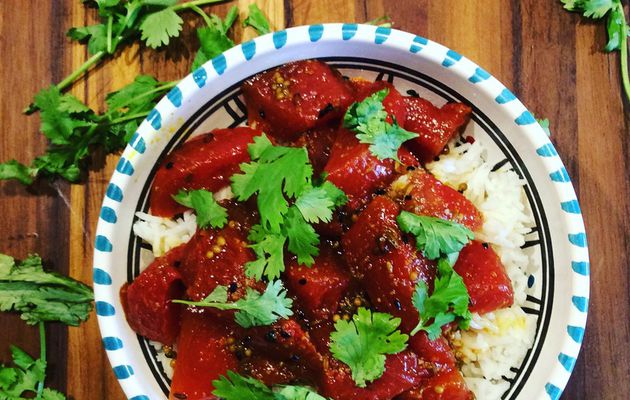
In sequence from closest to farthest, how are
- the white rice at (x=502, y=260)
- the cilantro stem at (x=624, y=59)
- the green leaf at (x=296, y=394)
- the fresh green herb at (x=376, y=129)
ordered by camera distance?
the green leaf at (x=296, y=394) < the fresh green herb at (x=376, y=129) < the white rice at (x=502, y=260) < the cilantro stem at (x=624, y=59)

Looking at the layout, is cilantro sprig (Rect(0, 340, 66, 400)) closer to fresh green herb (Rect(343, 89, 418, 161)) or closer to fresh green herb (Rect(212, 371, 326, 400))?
fresh green herb (Rect(212, 371, 326, 400))

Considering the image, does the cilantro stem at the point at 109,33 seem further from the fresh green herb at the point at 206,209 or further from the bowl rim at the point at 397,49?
the fresh green herb at the point at 206,209

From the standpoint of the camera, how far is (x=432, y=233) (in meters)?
2.13

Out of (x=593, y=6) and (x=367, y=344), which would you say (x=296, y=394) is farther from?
(x=593, y=6)

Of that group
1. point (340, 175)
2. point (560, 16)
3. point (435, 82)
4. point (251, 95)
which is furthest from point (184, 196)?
point (560, 16)

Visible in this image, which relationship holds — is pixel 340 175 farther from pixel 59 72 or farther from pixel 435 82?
pixel 59 72

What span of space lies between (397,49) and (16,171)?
1682 millimetres

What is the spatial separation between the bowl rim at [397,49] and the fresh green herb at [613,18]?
2.37ft

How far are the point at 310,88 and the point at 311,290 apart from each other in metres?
0.75

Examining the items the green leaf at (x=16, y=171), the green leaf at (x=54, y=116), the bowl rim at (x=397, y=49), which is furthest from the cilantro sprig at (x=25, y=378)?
the green leaf at (x=54, y=116)

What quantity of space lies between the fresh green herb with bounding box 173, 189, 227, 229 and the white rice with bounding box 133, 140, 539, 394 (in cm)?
13

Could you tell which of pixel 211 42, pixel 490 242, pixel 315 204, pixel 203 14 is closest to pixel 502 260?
pixel 490 242

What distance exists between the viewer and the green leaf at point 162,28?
2.63 meters

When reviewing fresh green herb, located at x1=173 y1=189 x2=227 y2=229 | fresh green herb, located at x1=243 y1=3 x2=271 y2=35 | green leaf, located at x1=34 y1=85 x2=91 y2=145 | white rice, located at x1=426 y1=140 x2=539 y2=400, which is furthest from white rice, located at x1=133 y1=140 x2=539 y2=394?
fresh green herb, located at x1=243 y1=3 x2=271 y2=35
